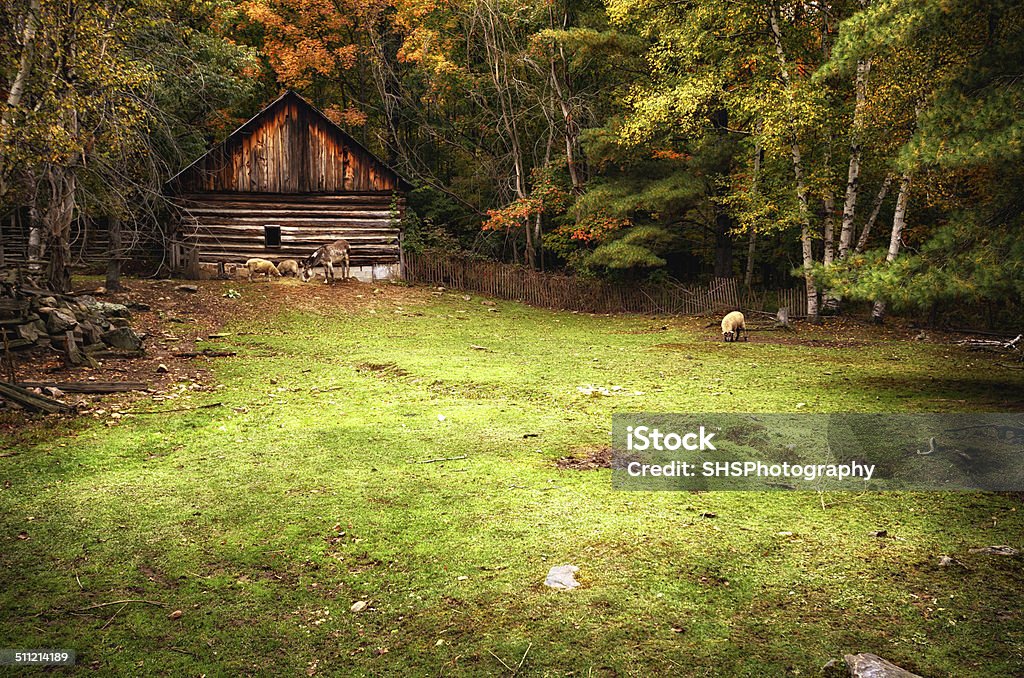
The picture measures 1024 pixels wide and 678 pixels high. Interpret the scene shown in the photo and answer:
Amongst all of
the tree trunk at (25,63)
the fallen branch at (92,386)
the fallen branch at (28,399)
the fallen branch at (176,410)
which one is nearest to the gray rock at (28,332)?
the fallen branch at (92,386)

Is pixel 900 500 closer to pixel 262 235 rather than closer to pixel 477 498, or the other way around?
pixel 477 498

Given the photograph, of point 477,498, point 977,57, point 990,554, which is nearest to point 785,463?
point 990,554

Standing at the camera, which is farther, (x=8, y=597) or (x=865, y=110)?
(x=865, y=110)

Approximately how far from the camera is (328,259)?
2719 centimetres

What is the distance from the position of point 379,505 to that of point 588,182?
70.6 ft

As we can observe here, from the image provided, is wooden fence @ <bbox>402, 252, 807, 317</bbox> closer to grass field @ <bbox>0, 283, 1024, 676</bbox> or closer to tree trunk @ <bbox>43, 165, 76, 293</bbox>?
grass field @ <bbox>0, 283, 1024, 676</bbox>

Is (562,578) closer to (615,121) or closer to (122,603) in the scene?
(122,603)

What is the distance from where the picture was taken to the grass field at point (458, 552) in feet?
14.3

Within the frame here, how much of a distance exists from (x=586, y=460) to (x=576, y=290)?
18882 mm

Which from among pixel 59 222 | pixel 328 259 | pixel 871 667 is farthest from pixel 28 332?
pixel 328 259

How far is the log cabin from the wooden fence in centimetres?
194

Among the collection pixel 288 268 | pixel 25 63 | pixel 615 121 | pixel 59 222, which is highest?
pixel 615 121

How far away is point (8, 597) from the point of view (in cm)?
497

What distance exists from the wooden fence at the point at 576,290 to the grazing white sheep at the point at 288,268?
4.24 metres
